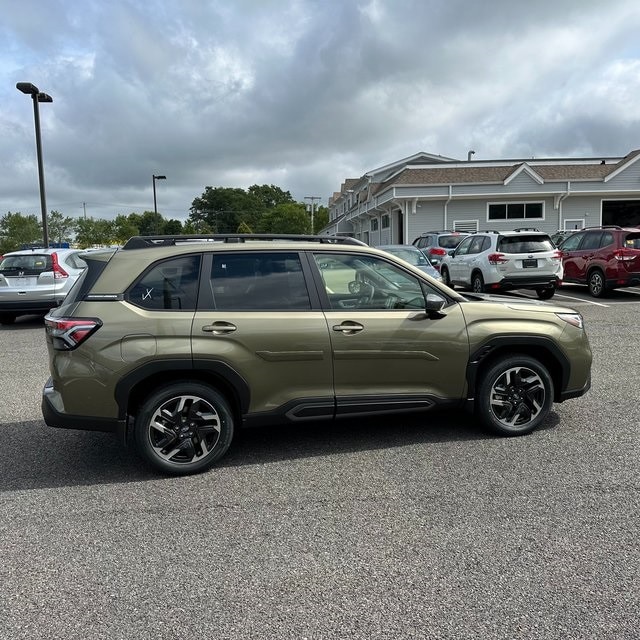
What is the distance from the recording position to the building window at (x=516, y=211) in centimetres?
3109

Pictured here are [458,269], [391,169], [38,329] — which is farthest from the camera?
[391,169]

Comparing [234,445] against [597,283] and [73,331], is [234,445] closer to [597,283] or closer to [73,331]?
[73,331]

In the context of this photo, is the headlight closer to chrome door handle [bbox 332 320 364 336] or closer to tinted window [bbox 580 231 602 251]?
chrome door handle [bbox 332 320 364 336]

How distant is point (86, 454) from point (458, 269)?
12.6 m

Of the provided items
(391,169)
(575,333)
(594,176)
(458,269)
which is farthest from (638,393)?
(391,169)

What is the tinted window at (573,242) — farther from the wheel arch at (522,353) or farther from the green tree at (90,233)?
the green tree at (90,233)

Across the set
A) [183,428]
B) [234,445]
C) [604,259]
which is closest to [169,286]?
[183,428]

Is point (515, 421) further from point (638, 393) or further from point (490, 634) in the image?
point (490, 634)

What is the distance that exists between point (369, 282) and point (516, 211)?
28959 mm

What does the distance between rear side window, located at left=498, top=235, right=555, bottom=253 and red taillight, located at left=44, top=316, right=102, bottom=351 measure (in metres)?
11.4

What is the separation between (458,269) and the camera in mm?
15602

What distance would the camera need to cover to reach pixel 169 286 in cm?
420

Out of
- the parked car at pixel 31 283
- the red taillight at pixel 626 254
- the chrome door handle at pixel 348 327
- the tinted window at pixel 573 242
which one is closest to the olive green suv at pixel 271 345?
the chrome door handle at pixel 348 327

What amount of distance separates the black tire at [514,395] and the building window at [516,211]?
28.0m
